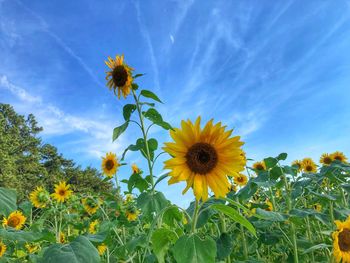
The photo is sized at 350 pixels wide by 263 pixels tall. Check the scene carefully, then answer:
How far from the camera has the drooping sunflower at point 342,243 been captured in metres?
2.50

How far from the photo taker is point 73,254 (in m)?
1.59

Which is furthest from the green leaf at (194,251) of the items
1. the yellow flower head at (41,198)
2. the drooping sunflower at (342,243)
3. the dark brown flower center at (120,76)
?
the yellow flower head at (41,198)

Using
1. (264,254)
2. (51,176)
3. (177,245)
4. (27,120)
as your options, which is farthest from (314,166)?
(27,120)

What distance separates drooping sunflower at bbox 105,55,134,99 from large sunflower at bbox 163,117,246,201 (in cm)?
159

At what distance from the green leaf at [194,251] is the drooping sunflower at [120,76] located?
1984mm

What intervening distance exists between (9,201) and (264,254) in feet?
9.36

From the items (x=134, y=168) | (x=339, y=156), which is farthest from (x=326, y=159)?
(x=134, y=168)

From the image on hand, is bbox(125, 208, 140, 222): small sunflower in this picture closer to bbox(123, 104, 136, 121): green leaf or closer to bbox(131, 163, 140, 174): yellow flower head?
bbox(131, 163, 140, 174): yellow flower head

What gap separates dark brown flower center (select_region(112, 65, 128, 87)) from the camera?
358 centimetres

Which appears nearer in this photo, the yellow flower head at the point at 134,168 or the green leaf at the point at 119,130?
the green leaf at the point at 119,130

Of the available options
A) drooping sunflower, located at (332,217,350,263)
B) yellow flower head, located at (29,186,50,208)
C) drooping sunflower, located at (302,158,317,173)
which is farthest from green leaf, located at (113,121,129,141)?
drooping sunflower, located at (302,158,317,173)

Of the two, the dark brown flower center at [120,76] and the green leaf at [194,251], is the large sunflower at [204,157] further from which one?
the dark brown flower center at [120,76]

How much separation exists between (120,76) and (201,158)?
1.84 m

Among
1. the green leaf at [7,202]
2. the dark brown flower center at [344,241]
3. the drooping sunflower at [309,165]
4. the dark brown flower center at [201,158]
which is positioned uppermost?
the drooping sunflower at [309,165]
